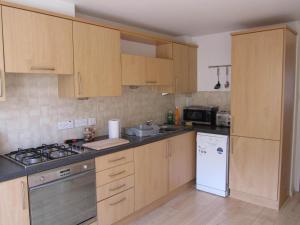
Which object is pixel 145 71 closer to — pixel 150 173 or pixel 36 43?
pixel 150 173

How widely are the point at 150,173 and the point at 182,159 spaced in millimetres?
668

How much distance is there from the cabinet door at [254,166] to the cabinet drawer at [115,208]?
4.62 ft

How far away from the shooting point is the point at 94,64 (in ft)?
8.24

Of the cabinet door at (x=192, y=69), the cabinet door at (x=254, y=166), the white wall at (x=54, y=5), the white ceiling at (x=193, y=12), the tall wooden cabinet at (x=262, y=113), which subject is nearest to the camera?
Answer: the white wall at (x=54, y=5)

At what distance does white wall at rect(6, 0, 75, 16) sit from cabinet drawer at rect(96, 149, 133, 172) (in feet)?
4.61

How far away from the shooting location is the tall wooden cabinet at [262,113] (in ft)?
9.33

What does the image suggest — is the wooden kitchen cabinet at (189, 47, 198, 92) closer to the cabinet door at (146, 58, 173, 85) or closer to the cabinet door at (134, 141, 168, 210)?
the cabinet door at (146, 58, 173, 85)

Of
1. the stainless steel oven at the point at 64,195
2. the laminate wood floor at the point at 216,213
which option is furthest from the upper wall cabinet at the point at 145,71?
the laminate wood floor at the point at 216,213

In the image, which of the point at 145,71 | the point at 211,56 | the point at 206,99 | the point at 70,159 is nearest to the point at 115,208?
the point at 70,159

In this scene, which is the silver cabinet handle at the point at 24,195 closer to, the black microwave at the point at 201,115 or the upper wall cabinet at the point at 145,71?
the upper wall cabinet at the point at 145,71

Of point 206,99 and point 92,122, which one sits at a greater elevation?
point 206,99

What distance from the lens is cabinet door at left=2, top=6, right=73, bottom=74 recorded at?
1.92 metres

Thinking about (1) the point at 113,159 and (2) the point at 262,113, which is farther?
(2) the point at 262,113

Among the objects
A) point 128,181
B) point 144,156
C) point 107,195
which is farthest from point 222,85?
point 107,195
